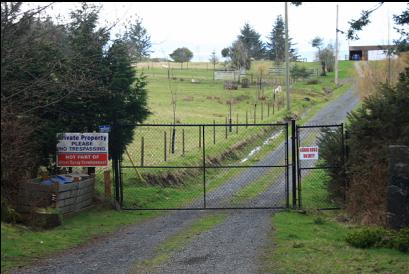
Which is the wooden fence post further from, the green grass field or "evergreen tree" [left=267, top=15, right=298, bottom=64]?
"evergreen tree" [left=267, top=15, right=298, bottom=64]

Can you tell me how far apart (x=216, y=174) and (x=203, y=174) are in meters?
4.49

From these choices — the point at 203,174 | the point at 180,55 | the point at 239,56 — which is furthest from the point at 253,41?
the point at 203,174

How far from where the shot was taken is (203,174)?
54.3 feet

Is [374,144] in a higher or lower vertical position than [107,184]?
higher

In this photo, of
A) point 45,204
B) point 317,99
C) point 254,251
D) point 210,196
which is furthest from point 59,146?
point 317,99

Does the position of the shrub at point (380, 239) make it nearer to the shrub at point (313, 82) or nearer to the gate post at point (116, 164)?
the gate post at point (116, 164)

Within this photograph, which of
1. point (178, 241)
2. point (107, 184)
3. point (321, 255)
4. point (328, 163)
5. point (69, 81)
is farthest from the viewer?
point (328, 163)

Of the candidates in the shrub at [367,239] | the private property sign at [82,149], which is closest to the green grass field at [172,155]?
the private property sign at [82,149]

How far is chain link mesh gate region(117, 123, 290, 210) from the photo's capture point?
49.4 ft

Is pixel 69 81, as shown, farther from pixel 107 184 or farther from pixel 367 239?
pixel 367 239

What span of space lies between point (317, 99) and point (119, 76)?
41.0m

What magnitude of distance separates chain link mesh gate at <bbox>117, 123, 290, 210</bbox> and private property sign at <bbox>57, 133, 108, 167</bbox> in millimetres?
909

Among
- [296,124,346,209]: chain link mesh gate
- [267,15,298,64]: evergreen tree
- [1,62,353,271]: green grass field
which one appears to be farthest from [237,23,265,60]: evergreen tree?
[296,124,346,209]: chain link mesh gate

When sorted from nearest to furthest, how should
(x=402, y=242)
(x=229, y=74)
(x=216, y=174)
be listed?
(x=402, y=242) < (x=216, y=174) < (x=229, y=74)
